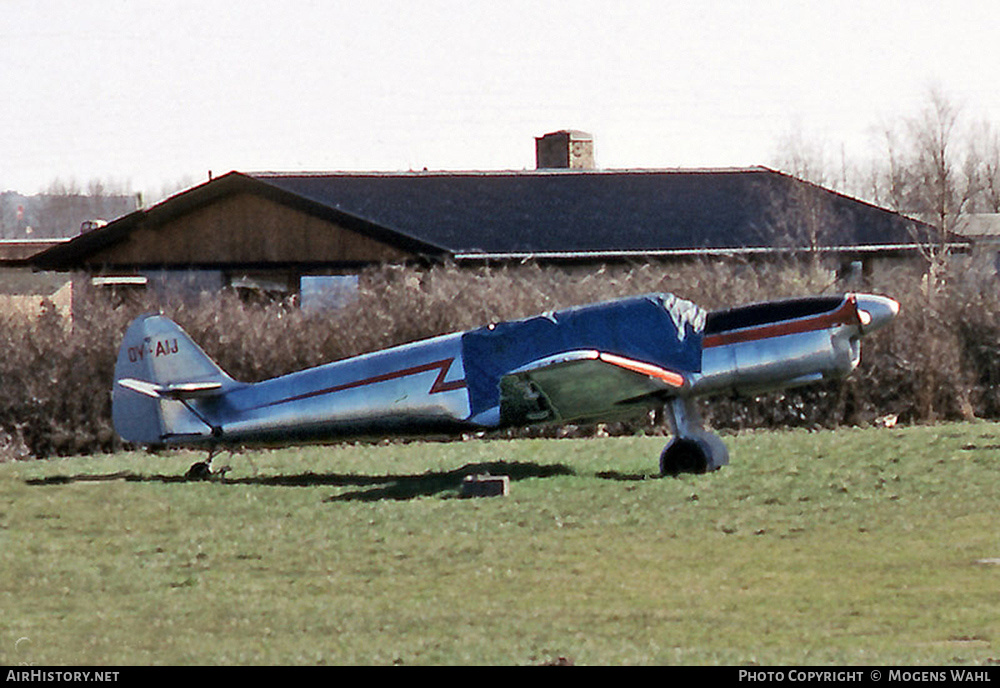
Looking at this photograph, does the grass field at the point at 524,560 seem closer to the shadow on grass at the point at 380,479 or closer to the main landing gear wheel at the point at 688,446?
the shadow on grass at the point at 380,479

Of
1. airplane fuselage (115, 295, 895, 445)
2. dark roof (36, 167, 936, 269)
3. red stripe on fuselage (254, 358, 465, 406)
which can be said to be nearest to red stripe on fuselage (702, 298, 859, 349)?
airplane fuselage (115, 295, 895, 445)

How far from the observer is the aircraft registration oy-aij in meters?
15.4

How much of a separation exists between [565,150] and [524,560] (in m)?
34.9

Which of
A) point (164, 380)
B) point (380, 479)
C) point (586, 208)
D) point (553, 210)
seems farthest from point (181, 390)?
point (586, 208)

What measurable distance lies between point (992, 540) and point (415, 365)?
6689mm

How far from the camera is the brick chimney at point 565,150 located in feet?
149

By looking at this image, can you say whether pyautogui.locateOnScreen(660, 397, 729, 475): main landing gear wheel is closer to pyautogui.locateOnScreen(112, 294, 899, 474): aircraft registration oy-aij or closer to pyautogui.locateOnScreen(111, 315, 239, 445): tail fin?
pyautogui.locateOnScreen(112, 294, 899, 474): aircraft registration oy-aij

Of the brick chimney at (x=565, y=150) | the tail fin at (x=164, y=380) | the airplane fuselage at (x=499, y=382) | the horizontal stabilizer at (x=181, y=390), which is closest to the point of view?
the airplane fuselage at (x=499, y=382)

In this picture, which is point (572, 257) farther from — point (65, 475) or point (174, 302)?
point (65, 475)

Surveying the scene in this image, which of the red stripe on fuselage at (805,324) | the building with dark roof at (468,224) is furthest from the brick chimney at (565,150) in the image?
the red stripe on fuselage at (805,324)

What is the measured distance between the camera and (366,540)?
12.4 meters

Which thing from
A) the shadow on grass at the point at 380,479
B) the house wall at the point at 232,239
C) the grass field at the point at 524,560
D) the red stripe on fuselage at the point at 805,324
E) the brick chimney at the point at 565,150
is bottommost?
the grass field at the point at 524,560

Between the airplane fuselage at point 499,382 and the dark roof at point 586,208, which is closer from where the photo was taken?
the airplane fuselage at point 499,382

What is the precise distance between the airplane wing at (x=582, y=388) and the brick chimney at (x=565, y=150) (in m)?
30.0
